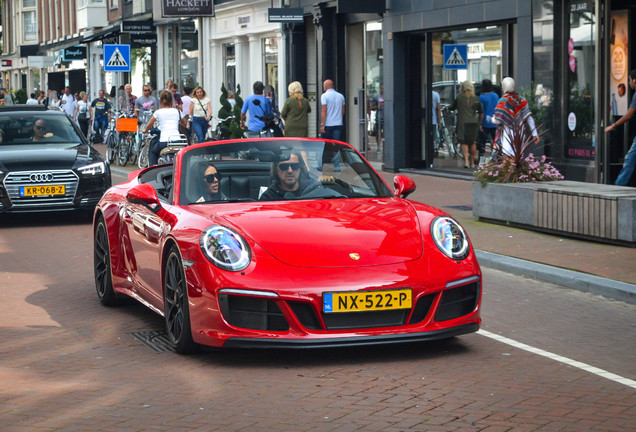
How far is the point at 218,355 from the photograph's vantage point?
6859 millimetres

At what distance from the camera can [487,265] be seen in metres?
11.1

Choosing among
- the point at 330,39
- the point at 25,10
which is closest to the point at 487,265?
the point at 330,39

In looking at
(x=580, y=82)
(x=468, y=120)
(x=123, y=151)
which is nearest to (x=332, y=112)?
(x=468, y=120)

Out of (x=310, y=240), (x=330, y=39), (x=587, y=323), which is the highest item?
(x=330, y=39)

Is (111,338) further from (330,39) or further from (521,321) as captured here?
(330,39)

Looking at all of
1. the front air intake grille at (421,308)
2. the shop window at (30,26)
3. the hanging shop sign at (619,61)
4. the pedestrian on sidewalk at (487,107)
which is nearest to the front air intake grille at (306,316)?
the front air intake grille at (421,308)

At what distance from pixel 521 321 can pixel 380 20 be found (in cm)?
1757

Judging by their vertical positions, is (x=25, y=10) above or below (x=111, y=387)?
above

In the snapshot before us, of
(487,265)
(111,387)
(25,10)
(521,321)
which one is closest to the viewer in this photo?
(111,387)

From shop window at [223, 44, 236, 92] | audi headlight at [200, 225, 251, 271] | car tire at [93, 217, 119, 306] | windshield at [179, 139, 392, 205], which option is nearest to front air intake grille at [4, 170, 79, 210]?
car tire at [93, 217, 119, 306]

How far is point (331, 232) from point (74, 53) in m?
52.5

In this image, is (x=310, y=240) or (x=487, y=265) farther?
(x=487, y=265)

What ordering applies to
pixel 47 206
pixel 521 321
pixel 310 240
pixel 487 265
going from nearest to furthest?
pixel 310 240 < pixel 521 321 < pixel 487 265 < pixel 47 206

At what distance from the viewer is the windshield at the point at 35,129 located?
16.4 m
